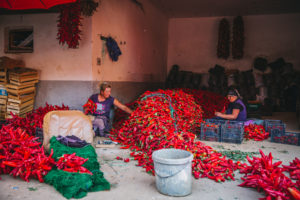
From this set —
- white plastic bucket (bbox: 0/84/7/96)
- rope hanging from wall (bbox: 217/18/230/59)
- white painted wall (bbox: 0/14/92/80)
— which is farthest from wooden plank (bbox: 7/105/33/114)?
rope hanging from wall (bbox: 217/18/230/59)

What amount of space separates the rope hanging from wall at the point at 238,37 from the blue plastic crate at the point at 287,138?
6968mm

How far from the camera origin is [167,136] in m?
3.97

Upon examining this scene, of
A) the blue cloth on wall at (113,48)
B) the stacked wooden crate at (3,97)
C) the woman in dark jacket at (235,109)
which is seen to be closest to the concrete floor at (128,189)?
the woman in dark jacket at (235,109)

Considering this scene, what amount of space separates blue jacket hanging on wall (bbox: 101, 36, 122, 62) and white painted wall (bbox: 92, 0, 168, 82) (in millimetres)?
140

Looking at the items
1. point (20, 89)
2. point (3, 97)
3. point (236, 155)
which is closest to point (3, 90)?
point (3, 97)

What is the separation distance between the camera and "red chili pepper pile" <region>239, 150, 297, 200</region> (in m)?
2.45

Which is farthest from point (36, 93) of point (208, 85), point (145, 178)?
point (208, 85)

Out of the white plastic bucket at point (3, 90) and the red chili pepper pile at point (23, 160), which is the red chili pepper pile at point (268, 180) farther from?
the white plastic bucket at point (3, 90)

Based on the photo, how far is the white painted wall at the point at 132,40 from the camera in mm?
6327

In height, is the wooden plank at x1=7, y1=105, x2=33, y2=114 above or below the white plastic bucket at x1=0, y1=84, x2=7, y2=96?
below

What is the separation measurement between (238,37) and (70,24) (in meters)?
8.11

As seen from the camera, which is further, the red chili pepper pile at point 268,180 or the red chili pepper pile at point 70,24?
the red chili pepper pile at point 70,24

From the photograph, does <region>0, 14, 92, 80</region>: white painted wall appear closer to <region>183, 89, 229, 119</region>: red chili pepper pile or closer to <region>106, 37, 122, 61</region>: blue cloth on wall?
<region>106, 37, 122, 61</region>: blue cloth on wall

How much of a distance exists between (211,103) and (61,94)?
162 inches
